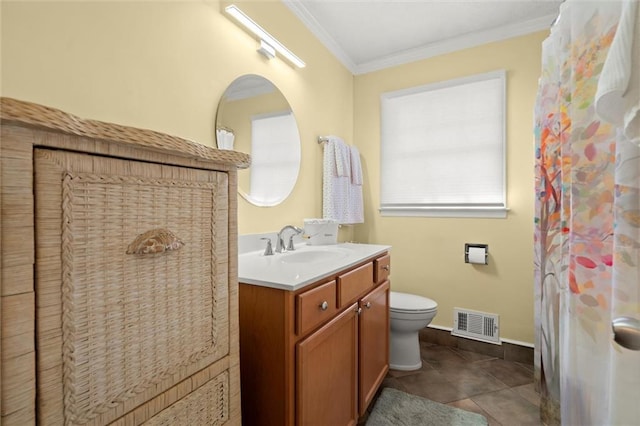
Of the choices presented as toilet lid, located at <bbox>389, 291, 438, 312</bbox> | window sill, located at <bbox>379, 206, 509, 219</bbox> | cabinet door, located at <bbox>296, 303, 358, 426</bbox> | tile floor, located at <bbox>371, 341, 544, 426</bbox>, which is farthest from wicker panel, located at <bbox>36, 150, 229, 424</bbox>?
window sill, located at <bbox>379, 206, 509, 219</bbox>

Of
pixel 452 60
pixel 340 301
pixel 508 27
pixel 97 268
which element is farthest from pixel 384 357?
pixel 508 27

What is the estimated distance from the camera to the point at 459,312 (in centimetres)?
238

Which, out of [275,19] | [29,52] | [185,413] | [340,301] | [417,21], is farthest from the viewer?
[417,21]

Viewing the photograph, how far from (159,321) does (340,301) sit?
79 centimetres

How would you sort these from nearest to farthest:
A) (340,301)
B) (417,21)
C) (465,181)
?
(340,301) → (417,21) → (465,181)

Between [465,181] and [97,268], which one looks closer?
[97,268]

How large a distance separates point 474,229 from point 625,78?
1.84 metres

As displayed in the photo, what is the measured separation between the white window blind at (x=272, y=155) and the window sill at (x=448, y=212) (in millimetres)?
1051

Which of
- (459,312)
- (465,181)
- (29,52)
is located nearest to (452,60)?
(465,181)

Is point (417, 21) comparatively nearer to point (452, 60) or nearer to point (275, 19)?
point (452, 60)

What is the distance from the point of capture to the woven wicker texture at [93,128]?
15.8 inches

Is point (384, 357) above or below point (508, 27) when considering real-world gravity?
below

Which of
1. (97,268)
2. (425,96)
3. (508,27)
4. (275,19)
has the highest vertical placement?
(508,27)

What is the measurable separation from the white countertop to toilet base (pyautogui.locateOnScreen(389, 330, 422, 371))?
28.9 inches
